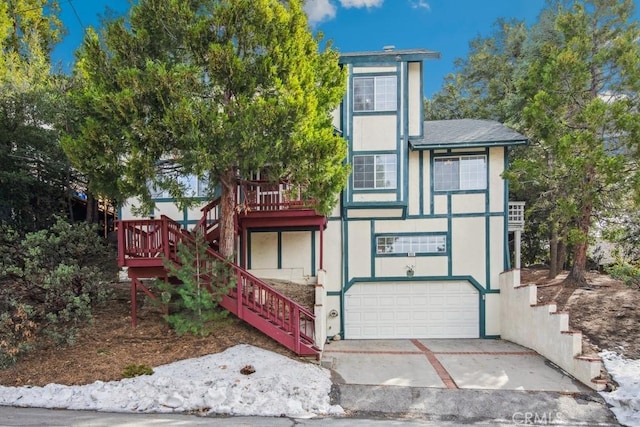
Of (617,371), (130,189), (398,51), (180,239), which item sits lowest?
(617,371)

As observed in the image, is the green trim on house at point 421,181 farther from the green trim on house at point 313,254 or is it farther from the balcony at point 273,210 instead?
the green trim on house at point 313,254

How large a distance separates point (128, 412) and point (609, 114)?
1164 centimetres

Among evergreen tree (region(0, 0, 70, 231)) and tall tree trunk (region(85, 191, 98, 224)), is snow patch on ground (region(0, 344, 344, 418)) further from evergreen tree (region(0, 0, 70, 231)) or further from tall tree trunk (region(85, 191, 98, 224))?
tall tree trunk (region(85, 191, 98, 224))

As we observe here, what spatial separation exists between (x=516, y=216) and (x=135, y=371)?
1158 centimetres

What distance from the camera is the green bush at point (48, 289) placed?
7.36 meters

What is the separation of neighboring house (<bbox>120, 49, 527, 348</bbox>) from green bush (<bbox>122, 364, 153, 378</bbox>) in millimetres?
5410

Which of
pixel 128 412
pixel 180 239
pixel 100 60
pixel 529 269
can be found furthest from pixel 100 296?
pixel 529 269

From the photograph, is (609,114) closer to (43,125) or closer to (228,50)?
(228,50)

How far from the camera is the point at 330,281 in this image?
11930 mm

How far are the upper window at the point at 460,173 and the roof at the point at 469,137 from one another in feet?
1.80

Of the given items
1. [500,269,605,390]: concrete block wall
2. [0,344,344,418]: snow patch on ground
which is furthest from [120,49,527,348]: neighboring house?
[0,344,344,418]: snow patch on ground

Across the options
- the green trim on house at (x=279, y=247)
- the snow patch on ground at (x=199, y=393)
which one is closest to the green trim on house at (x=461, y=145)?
the green trim on house at (x=279, y=247)

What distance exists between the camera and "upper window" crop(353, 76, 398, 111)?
11.8 meters

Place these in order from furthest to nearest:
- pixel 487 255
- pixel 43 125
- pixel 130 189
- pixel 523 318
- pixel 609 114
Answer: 1. pixel 43 125
2. pixel 487 255
3. pixel 523 318
4. pixel 609 114
5. pixel 130 189
